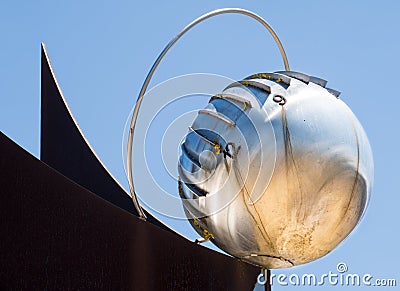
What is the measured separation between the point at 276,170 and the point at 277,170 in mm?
12

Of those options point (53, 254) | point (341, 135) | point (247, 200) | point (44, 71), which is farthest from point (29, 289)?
point (44, 71)

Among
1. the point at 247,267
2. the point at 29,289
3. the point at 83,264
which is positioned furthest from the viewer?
the point at 247,267

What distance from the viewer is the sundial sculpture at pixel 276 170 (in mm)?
9797

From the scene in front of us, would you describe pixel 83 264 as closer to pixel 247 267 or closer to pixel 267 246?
pixel 267 246

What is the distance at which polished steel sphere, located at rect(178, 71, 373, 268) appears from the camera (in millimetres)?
9797

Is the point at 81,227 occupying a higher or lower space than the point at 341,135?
lower

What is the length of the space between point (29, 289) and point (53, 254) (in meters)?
0.47

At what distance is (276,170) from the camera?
32.0 ft

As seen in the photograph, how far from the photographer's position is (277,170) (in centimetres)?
973

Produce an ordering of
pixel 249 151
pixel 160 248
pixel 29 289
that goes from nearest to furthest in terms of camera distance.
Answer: pixel 29 289, pixel 249 151, pixel 160 248

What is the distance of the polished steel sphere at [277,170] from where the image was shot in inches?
386

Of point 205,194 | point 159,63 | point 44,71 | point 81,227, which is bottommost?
point 81,227

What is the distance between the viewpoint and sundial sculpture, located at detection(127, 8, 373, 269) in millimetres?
9797

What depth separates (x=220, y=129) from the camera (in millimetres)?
10234
